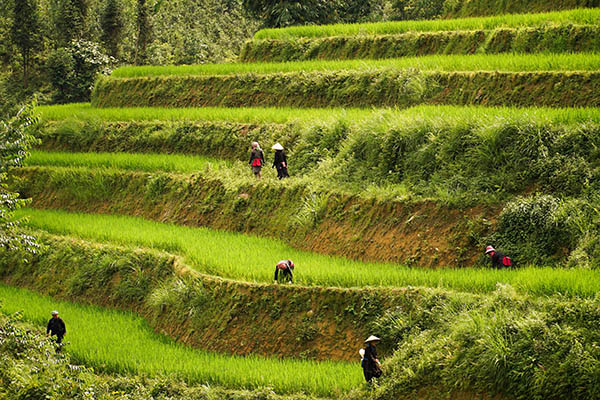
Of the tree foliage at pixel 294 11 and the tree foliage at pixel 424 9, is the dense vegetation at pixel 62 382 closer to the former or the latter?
the tree foliage at pixel 294 11

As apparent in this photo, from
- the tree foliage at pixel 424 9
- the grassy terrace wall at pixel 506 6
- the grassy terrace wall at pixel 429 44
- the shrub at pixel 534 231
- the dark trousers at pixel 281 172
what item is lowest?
the dark trousers at pixel 281 172

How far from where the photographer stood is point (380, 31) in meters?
24.8

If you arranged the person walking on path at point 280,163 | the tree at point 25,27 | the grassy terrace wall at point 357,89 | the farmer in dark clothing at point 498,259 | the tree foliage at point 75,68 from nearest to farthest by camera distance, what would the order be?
1. the farmer in dark clothing at point 498,259
2. the grassy terrace wall at point 357,89
3. the person walking on path at point 280,163
4. the tree foliage at point 75,68
5. the tree at point 25,27

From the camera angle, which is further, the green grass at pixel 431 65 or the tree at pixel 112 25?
the tree at pixel 112 25

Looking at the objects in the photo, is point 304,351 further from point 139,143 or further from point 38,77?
point 38,77

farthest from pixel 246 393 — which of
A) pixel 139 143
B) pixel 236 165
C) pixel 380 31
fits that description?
pixel 380 31

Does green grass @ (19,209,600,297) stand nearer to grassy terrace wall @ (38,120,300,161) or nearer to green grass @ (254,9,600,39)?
grassy terrace wall @ (38,120,300,161)

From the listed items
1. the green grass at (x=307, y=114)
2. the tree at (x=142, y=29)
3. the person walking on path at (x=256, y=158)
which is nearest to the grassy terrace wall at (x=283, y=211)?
the person walking on path at (x=256, y=158)

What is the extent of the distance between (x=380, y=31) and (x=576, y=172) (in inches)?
487

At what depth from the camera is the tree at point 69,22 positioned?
49938 mm

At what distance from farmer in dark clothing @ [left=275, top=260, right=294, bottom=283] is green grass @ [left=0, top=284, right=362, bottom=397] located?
5.16 feet

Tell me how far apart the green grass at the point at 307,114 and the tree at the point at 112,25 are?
22.0m

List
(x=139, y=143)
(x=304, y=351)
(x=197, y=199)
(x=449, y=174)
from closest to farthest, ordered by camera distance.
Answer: (x=304, y=351)
(x=449, y=174)
(x=197, y=199)
(x=139, y=143)

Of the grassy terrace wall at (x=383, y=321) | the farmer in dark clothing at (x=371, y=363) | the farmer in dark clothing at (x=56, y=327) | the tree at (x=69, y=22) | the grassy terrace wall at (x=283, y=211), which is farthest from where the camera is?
the tree at (x=69, y=22)
